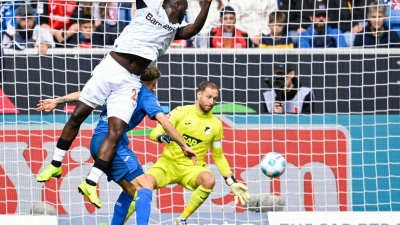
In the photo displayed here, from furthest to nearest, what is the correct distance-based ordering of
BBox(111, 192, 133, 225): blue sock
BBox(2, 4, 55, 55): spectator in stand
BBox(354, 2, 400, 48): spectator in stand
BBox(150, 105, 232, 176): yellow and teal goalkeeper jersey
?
BBox(354, 2, 400, 48): spectator in stand, BBox(2, 4, 55, 55): spectator in stand, BBox(150, 105, 232, 176): yellow and teal goalkeeper jersey, BBox(111, 192, 133, 225): blue sock

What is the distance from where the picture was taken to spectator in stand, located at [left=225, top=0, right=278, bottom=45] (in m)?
12.7

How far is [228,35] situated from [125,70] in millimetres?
4064

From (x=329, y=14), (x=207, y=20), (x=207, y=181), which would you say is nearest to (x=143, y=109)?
(x=207, y=181)

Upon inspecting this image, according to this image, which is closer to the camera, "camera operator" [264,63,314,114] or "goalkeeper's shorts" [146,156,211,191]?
"goalkeeper's shorts" [146,156,211,191]

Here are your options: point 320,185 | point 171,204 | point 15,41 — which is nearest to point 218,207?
point 171,204

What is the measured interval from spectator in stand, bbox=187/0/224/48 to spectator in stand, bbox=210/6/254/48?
74 mm

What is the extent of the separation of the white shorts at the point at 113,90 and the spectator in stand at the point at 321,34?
4521mm

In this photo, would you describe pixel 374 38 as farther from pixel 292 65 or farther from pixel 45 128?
pixel 45 128

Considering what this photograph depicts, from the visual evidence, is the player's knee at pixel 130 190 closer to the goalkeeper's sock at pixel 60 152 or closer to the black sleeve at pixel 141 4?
the goalkeeper's sock at pixel 60 152

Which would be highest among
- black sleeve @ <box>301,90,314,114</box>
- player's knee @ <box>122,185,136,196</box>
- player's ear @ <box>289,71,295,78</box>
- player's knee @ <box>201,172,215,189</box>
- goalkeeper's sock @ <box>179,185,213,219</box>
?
player's ear @ <box>289,71,295,78</box>

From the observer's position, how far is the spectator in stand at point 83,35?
12484 millimetres

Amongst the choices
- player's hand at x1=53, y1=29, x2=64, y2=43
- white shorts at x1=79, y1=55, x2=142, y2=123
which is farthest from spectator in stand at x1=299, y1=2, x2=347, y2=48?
white shorts at x1=79, y1=55, x2=142, y2=123

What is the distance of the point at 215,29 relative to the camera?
41.9ft

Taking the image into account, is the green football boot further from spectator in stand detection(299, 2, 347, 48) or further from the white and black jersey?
spectator in stand detection(299, 2, 347, 48)
